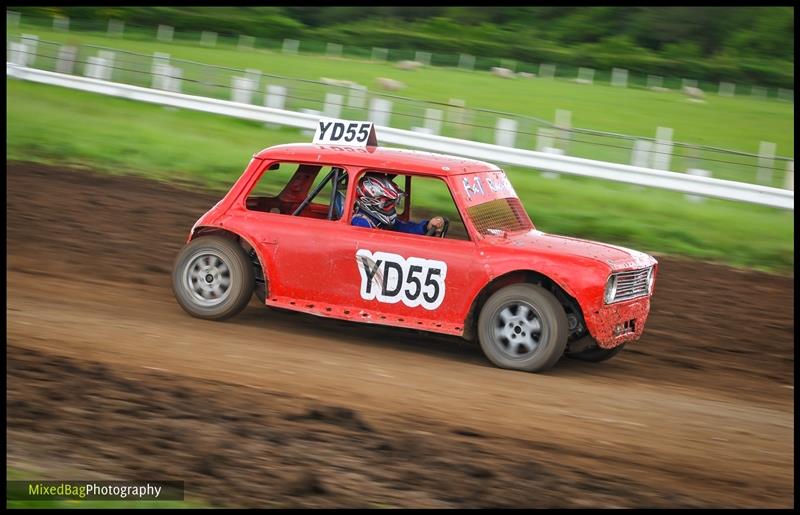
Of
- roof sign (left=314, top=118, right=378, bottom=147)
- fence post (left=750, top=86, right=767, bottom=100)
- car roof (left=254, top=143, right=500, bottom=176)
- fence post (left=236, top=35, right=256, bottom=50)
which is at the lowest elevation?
car roof (left=254, top=143, right=500, bottom=176)

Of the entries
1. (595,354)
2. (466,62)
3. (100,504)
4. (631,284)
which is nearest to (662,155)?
(595,354)

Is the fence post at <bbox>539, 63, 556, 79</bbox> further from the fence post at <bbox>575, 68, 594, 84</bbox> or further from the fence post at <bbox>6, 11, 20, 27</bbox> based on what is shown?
the fence post at <bbox>6, 11, 20, 27</bbox>

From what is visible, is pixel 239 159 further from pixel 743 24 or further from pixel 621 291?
pixel 743 24

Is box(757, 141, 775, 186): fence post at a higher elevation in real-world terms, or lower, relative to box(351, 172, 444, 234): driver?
higher

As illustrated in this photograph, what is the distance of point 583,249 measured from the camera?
8.57 meters

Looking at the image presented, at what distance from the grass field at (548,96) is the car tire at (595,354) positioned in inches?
797

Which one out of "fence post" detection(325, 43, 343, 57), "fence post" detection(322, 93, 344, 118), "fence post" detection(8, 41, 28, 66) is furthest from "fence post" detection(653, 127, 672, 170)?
"fence post" detection(325, 43, 343, 57)

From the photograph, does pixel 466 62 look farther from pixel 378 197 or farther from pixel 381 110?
pixel 378 197

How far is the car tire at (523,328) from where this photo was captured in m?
8.26

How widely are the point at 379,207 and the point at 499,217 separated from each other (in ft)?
3.44

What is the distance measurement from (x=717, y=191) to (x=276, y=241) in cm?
1043

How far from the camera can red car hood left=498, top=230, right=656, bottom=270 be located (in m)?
8.41

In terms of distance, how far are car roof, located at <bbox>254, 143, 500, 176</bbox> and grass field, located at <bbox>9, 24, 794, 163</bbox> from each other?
2069 cm

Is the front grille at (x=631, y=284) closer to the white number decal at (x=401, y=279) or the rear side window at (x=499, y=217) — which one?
the rear side window at (x=499, y=217)
